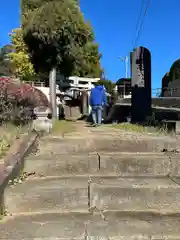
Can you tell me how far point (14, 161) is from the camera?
430 centimetres

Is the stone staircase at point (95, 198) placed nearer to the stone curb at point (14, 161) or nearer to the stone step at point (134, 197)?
the stone step at point (134, 197)

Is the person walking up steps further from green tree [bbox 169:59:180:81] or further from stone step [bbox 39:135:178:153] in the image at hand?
green tree [bbox 169:59:180:81]

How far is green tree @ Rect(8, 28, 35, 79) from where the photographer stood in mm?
43250

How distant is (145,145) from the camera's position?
571cm

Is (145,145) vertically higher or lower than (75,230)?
higher

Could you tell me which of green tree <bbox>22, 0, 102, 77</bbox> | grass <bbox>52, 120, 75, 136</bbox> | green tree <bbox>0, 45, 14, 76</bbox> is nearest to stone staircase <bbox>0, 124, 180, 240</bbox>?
grass <bbox>52, 120, 75, 136</bbox>

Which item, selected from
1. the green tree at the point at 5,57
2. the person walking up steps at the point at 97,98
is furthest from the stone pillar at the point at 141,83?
the green tree at the point at 5,57

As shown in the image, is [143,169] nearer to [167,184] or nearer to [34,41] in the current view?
[167,184]

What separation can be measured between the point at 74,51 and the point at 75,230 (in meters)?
16.6

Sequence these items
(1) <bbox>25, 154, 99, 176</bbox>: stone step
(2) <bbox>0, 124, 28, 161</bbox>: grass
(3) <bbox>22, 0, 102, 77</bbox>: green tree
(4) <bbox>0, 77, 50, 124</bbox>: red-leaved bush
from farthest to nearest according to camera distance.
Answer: (3) <bbox>22, 0, 102, 77</bbox>: green tree
(4) <bbox>0, 77, 50, 124</bbox>: red-leaved bush
(2) <bbox>0, 124, 28, 161</bbox>: grass
(1) <bbox>25, 154, 99, 176</bbox>: stone step

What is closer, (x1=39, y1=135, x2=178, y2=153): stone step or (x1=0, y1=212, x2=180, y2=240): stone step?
(x1=0, y1=212, x2=180, y2=240): stone step

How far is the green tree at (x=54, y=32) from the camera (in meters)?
17.0

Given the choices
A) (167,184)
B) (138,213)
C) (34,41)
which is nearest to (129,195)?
(138,213)

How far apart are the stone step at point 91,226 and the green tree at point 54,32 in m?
14.7
